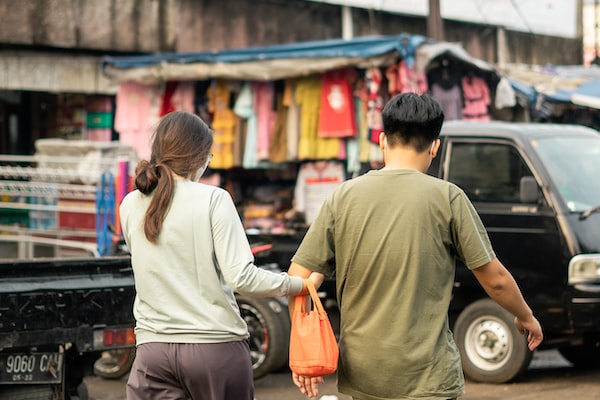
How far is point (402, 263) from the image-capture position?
3.49 meters

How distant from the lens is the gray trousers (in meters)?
3.66

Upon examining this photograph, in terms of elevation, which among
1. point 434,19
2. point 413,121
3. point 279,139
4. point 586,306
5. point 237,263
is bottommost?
point 586,306

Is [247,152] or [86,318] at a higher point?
[247,152]

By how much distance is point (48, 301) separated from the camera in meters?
5.93

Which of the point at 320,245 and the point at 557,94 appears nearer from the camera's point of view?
the point at 320,245

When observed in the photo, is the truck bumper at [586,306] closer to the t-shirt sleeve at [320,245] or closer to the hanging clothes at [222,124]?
the t-shirt sleeve at [320,245]

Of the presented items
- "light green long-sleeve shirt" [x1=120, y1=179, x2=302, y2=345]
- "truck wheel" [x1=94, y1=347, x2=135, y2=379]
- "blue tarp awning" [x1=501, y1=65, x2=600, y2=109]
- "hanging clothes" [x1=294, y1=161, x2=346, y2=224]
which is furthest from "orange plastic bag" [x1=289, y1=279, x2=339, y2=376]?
"blue tarp awning" [x1=501, y1=65, x2=600, y2=109]

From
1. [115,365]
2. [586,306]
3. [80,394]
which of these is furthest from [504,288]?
[115,365]

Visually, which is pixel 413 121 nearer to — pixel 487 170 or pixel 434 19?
pixel 487 170

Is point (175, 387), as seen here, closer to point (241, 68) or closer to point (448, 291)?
point (448, 291)

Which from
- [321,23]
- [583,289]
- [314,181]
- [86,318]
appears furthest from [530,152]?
[321,23]

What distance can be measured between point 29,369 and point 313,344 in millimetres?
2915

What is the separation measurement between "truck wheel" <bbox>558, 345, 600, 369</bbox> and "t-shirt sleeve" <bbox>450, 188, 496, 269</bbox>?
5997mm

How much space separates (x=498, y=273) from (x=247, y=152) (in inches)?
376
